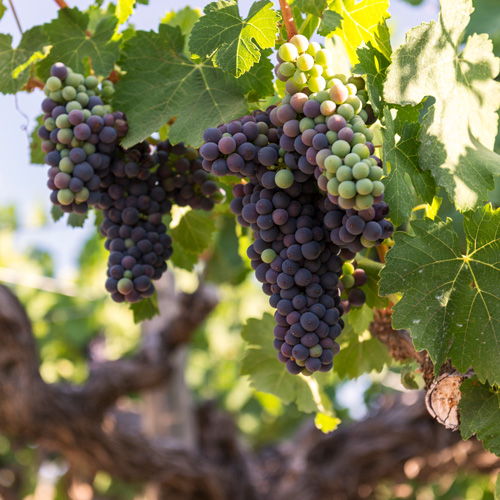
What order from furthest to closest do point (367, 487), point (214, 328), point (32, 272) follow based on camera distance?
point (214, 328) < point (32, 272) < point (367, 487)

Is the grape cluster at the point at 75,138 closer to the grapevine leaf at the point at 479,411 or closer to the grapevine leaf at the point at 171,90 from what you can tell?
the grapevine leaf at the point at 171,90

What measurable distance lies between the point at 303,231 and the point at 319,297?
12 cm

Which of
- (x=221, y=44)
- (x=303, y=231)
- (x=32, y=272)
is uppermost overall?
(x=221, y=44)

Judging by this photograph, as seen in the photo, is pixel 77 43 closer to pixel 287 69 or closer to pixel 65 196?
pixel 65 196

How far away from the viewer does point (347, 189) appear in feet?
2.83

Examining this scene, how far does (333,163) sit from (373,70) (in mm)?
267

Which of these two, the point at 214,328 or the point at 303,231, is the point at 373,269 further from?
the point at 214,328

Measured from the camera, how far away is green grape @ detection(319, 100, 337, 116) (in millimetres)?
938

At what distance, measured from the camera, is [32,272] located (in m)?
6.96

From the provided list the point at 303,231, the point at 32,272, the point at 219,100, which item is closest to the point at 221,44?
the point at 219,100

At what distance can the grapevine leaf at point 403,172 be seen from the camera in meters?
0.97

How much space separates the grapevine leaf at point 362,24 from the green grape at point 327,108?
0.78 ft

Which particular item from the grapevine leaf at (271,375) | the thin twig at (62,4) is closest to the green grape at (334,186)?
the grapevine leaf at (271,375)

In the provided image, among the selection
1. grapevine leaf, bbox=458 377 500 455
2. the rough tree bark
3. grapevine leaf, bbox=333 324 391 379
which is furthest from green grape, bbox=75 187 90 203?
the rough tree bark
